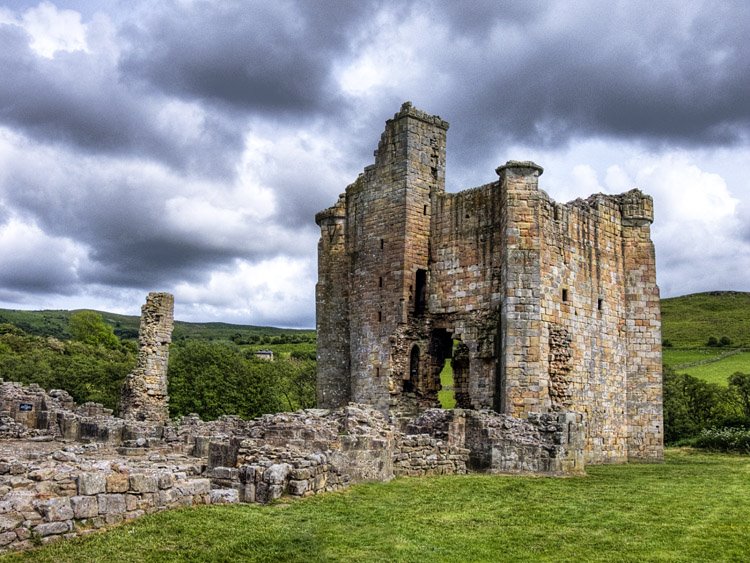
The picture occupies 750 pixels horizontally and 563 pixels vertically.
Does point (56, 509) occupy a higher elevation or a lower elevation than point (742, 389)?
lower

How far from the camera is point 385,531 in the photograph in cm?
1093

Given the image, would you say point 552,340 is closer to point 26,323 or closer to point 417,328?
point 417,328

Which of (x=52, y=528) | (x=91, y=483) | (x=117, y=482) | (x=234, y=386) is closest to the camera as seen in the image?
(x=52, y=528)

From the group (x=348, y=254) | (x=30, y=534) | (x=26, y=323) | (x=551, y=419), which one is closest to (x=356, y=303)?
(x=348, y=254)

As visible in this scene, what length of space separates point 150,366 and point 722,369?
48.4m

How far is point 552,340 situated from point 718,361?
50.9 m

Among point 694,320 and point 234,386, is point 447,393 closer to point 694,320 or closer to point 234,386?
point 234,386

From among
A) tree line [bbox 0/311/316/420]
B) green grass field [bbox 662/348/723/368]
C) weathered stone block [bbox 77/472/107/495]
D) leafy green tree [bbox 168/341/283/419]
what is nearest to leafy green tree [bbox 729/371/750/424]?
green grass field [bbox 662/348/723/368]

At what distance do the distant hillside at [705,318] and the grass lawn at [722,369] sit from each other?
12025 millimetres

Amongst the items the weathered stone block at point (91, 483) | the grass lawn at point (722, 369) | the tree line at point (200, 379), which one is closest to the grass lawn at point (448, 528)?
the weathered stone block at point (91, 483)

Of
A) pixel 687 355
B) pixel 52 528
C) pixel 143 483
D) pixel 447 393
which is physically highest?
pixel 687 355

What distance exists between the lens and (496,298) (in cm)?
2416

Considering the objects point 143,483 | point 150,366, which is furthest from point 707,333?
point 143,483

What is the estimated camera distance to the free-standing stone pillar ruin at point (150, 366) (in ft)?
93.1
